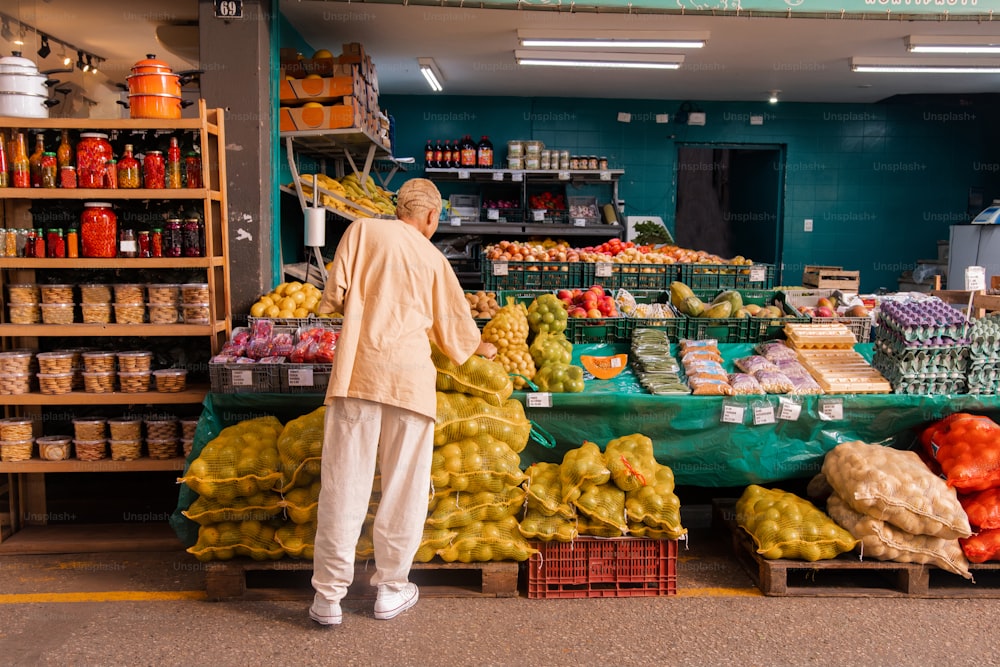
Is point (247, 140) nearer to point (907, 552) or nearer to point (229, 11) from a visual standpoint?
point (229, 11)

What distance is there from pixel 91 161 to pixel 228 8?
1348 mm

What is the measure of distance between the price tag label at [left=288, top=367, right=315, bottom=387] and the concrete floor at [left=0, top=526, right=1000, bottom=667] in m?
1.05

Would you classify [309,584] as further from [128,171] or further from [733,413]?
[128,171]

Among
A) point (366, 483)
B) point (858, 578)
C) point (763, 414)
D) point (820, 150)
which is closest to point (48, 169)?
point (366, 483)

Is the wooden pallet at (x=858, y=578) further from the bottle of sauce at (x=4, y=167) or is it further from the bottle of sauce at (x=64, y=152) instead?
the bottle of sauce at (x=4, y=167)

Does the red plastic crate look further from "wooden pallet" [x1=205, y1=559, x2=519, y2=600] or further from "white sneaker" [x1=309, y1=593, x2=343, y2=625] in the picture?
"white sneaker" [x1=309, y1=593, x2=343, y2=625]

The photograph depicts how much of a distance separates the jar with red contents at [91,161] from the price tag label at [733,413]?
352 centimetres

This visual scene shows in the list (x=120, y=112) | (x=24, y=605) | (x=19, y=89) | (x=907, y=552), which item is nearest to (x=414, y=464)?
(x=24, y=605)

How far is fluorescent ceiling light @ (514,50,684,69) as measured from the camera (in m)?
7.74

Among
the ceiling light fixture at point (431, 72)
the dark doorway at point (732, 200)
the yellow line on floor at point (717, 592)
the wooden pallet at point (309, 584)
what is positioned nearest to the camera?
the wooden pallet at point (309, 584)

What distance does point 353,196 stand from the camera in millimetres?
7301

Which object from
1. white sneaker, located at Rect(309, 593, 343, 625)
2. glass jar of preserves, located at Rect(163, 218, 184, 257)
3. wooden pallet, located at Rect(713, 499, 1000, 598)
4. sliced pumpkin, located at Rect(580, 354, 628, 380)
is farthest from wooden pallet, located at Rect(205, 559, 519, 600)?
glass jar of preserves, located at Rect(163, 218, 184, 257)

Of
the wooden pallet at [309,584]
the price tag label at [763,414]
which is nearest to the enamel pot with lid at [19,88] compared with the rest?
the wooden pallet at [309,584]

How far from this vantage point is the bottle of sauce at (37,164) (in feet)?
14.0
